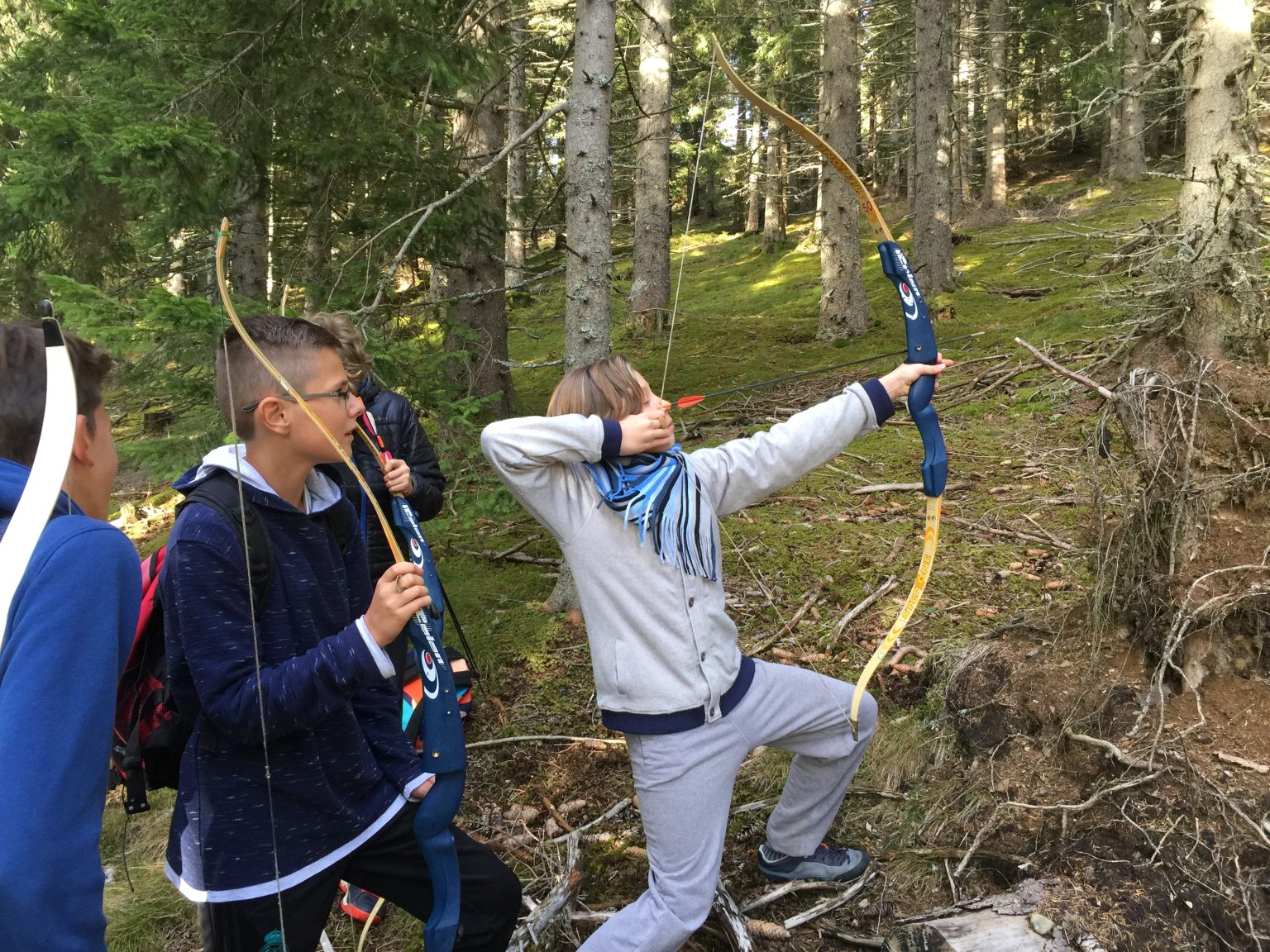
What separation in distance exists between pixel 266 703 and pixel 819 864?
1940 millimetres

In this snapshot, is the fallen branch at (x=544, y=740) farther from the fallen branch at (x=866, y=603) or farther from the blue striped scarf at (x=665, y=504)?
the blue striped scarf at (x=665, y=504)

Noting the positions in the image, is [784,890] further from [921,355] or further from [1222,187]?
[1222,187]

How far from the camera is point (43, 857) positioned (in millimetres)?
1200

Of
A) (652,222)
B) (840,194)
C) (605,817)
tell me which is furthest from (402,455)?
(652,222)

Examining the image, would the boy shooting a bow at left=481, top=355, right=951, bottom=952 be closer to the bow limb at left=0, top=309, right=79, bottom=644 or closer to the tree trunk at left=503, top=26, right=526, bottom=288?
the bow limb at left=0, top=309, right=79, bottom=644

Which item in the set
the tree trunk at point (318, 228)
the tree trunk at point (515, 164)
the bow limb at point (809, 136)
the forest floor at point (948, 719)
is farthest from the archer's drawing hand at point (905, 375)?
the tree trunk at point (515, 164)

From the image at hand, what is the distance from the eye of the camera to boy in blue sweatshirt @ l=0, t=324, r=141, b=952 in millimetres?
1194

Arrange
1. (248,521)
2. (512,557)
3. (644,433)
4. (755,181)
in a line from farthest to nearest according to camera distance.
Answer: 1. (755,181)
2. (512,557)
3. (644,433)
4. (248,521)

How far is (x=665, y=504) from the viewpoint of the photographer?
2256 millimetres

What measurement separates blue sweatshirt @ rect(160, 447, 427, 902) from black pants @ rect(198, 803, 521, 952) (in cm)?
4

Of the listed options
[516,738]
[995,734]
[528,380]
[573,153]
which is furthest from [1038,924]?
[528,380]

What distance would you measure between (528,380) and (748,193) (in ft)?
51.2

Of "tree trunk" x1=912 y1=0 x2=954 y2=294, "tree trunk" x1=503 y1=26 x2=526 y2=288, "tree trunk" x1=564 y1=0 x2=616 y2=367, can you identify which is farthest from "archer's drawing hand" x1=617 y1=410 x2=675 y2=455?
"tree trunk" x1=912 y1=0 x2=954 y2=294

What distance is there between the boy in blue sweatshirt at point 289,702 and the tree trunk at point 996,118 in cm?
2026
